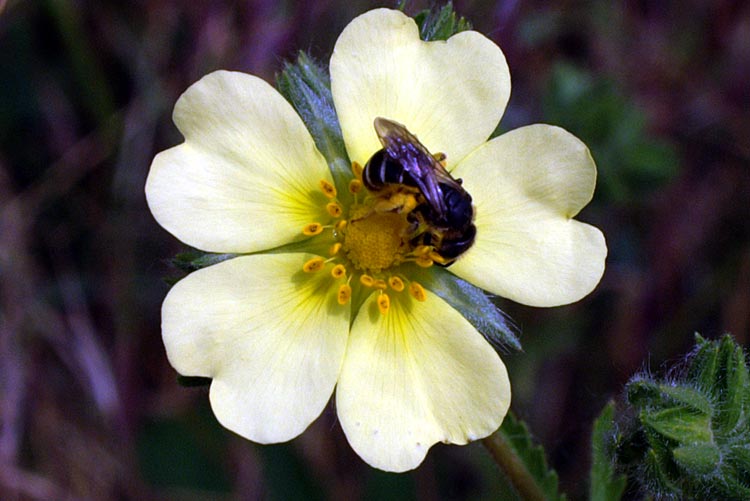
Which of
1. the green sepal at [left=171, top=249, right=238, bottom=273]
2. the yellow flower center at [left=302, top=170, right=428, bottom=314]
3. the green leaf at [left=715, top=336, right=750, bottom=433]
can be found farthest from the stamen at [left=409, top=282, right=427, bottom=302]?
the green leaf at [left=715, top=336, right=750, bottom=433]

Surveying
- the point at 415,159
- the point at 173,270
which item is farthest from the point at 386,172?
the point at 173,270

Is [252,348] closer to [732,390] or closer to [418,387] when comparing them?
[418,387]

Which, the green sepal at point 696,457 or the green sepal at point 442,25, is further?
the green sepal at point 442,25

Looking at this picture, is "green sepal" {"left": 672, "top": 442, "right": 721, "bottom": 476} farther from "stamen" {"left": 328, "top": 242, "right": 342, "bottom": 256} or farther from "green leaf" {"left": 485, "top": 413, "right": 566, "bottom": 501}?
"stamen" {"left": 328, "top": 242, "right": 342, "bottom": 256}

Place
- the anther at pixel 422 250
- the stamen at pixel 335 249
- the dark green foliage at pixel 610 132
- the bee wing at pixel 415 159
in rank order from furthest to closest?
the dark green foliage at pixel 610 132 < the stamen at pixel 335 249 < the anther at pixel 422 250 < the bee wing at pixel 415 159

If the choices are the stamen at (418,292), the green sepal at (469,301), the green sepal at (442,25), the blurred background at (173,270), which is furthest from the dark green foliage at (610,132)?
the stamen at (418,292)

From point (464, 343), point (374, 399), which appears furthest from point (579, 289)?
point (374, 399)

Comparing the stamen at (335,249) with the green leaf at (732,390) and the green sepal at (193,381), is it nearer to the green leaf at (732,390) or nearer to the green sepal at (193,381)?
the green sepal at (193,381)

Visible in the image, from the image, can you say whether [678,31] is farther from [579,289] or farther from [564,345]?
[579,289]
